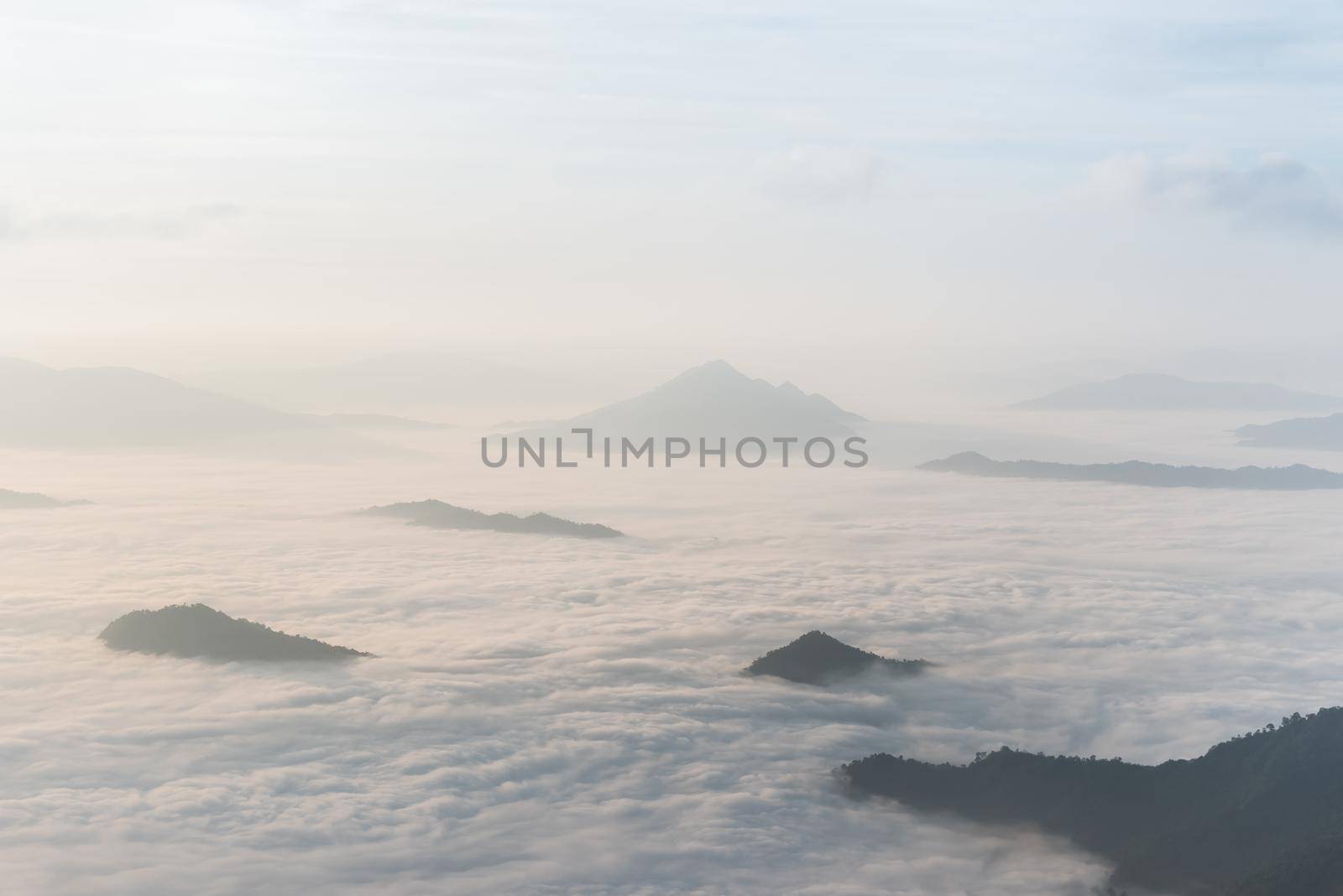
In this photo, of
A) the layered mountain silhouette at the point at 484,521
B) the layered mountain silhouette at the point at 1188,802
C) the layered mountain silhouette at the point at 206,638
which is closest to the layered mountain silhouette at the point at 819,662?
the layered mountain silhouette at the point at 1188,802

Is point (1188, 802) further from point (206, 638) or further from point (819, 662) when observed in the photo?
point (206, 638)

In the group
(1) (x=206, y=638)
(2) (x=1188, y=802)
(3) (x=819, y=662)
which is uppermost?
(1) (x=206, y=638)

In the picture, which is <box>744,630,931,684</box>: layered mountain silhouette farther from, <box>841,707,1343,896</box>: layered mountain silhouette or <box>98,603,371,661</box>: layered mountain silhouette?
<box>98,603,371,661</box>: layered mountain silhouette

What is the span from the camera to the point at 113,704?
198ft

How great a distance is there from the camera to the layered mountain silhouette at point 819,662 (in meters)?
68.8

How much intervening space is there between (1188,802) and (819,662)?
28.1 meters

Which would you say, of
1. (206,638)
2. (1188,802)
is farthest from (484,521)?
(1188,802)

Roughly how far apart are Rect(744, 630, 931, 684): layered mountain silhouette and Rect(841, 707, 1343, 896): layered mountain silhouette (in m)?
16.6

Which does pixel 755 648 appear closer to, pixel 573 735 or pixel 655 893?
pixel 573 735

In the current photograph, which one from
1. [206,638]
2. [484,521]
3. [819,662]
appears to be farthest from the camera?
[484,521]

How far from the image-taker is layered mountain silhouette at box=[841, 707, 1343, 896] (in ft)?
122

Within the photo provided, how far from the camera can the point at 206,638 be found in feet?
245

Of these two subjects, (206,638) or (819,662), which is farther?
(206,638)

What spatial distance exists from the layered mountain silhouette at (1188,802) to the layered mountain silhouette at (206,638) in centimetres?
3802
